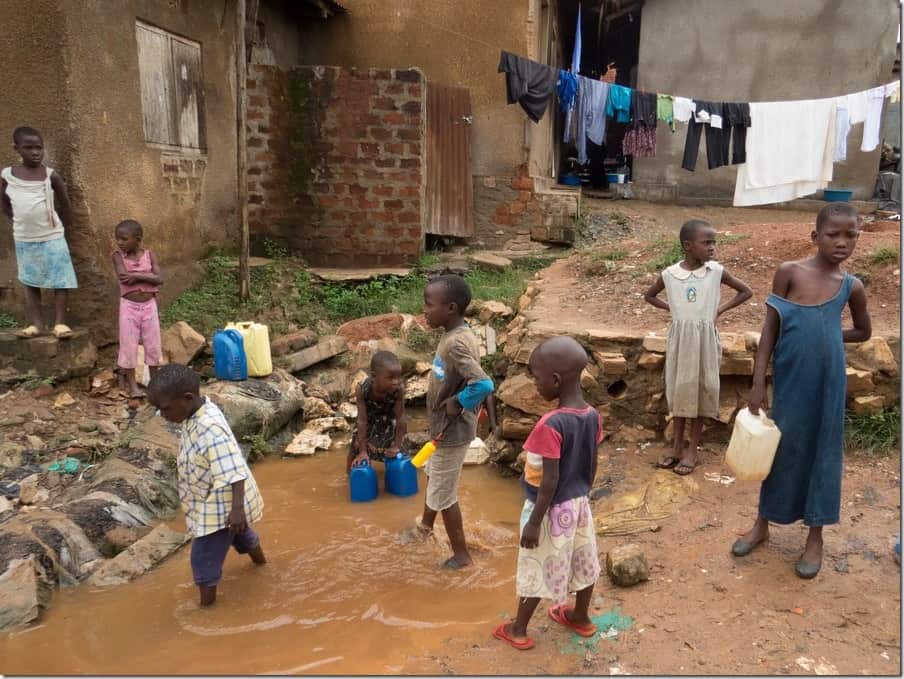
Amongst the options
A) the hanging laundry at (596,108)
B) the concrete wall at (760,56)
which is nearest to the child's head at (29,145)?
the hanging laundry at (596,108)

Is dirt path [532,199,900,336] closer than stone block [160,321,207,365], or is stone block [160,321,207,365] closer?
dirt path [532,199,900,336]

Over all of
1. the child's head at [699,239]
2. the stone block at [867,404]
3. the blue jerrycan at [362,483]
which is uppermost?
the child's head at [699,239]

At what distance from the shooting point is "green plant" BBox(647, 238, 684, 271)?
6.70m

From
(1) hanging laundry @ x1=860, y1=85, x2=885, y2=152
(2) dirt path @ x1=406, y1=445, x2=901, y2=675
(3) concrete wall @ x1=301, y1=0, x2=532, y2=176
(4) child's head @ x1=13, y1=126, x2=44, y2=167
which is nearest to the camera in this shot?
(2) dirt path @ x1=406, y1=445, x2=901, y2=675

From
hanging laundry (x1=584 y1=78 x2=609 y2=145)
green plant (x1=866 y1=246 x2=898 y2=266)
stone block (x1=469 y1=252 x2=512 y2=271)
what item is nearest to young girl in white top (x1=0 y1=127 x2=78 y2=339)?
stone block (x1=469 y1=252 x2=512 y2=271)

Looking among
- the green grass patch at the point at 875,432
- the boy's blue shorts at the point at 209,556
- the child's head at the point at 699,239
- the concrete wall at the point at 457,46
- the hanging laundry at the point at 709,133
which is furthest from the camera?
the hanging laundry at the point at 709,133

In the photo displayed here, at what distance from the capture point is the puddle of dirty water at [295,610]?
2.73m

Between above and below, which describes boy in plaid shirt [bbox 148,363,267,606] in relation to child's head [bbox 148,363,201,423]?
below

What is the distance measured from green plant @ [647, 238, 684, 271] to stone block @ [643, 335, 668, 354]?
2086 mm

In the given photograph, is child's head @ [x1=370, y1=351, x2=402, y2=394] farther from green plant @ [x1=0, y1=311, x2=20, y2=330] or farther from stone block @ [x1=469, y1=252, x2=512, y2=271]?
stone block @ [x1=469, y1=252, x2=512, y2=271]

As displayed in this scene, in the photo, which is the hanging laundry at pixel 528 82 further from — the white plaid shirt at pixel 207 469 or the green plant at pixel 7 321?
the white plaid shirt at pixel 207 469

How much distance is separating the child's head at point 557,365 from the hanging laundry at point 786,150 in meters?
8.19

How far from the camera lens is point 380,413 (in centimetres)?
455

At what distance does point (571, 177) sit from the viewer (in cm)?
1223
